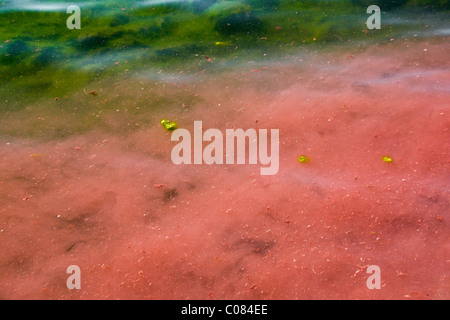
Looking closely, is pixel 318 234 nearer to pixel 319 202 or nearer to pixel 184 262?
pixel 319 202

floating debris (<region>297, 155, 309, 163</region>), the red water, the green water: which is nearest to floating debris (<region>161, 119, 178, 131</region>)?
the red water

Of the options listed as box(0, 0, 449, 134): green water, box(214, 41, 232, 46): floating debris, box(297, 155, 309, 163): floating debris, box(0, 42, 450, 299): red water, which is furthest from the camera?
box(214, 41, 232, 46): floating debris

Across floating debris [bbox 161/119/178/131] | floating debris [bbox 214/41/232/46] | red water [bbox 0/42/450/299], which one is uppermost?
floating debris [bbox 214/41/232/46]

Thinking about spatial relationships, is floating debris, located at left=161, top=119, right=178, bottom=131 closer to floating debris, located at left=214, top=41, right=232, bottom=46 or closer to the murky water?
the murky water

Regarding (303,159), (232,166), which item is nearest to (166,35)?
(232,166)

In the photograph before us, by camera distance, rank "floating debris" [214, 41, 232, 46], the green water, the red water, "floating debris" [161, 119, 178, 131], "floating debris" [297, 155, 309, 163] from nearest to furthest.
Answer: the red water → "floating debris" [297, 155, 309, 163] → "floating debris" [161, 119, 178, 131] → the green water → "floating debris" [214, 41, 232, 46]
